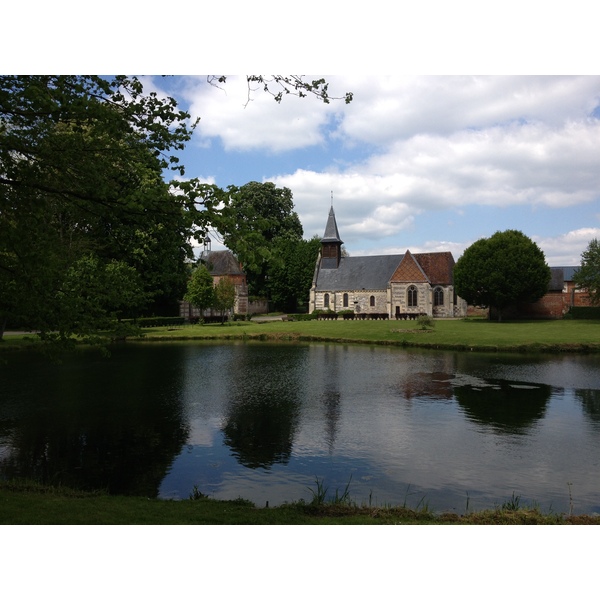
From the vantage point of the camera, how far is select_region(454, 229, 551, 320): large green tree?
154ft

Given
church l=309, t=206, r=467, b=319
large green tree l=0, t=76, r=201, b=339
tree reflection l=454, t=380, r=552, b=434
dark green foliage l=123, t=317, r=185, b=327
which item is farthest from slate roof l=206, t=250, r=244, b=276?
large green tree l=0, t=76, r=201, b=339

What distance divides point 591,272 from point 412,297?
62.1 feet

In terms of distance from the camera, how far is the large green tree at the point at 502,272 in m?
46.8

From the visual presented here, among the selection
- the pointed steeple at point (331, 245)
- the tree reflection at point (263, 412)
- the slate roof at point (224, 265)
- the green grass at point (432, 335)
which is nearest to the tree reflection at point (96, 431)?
the tree reflection at point (263, 412)

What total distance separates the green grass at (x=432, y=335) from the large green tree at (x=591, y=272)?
9.05 ft

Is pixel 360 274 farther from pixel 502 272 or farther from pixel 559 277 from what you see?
pixel 559 277

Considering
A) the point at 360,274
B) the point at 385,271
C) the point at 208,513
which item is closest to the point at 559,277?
the point at 385,271

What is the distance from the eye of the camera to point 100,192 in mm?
6664

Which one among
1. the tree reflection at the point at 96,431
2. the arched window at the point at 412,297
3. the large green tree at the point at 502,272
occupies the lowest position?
the tree reflection at the point at 96,431

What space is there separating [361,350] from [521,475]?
2175 centimetres

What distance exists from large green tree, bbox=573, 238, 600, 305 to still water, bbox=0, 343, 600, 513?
21413mm

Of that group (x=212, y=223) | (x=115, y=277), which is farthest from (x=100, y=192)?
(x=115, y=277)

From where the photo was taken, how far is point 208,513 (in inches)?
300

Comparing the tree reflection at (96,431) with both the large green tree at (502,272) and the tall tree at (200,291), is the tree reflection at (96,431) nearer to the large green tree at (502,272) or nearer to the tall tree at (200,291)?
the tall tree at (200,291)
